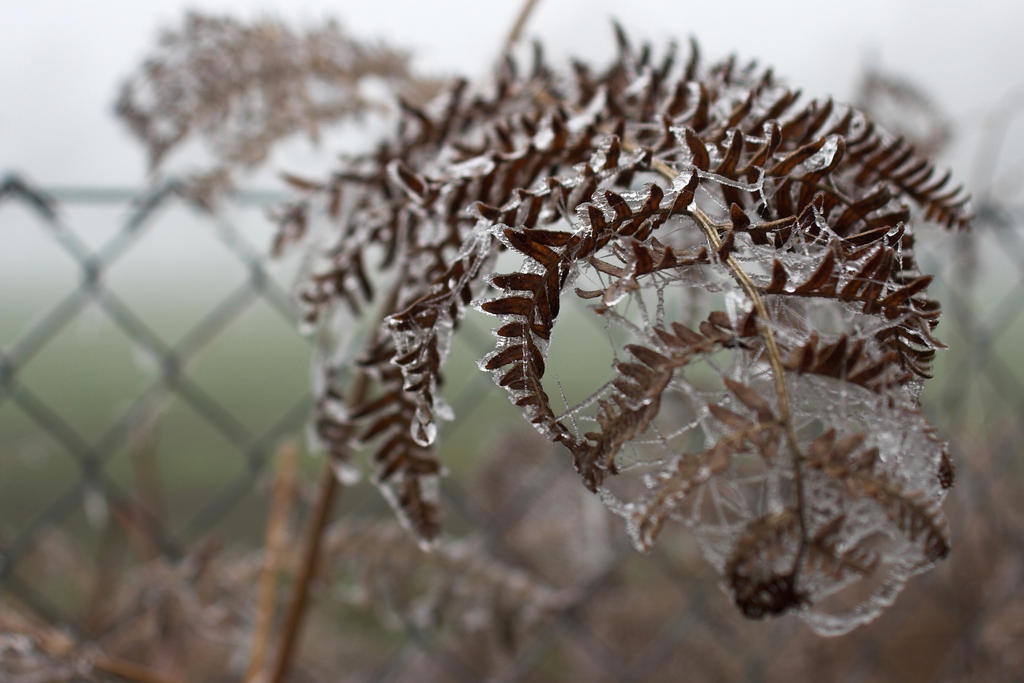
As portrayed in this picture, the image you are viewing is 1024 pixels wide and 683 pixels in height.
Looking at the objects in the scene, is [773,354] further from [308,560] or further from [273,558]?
[273,558]

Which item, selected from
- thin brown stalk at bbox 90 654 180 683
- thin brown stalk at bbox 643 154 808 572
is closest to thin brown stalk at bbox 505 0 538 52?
thin brown stalk at bbox 643 154 808 572

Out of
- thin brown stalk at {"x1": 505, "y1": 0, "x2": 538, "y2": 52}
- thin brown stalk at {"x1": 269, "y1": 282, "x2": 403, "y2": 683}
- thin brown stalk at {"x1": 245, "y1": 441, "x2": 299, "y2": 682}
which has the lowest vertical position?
thin brown stalk at {"x1": 245, "y1": 441, "x2": 299, "y2": 682}

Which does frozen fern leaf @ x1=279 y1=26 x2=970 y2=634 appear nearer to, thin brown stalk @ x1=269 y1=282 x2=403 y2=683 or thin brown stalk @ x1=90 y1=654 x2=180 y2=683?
thin brown stalk @ x1=269 y1=282 x2=403 y2=683

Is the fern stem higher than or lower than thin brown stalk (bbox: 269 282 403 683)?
higher

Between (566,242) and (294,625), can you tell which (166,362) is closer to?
(294,625)

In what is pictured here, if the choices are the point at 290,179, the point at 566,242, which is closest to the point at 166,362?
the point at 290,179

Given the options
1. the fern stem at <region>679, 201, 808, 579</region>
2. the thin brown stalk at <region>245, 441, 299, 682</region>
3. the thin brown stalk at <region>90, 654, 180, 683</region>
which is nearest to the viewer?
the fern stem at <region>679, 201, 808, 579</region>

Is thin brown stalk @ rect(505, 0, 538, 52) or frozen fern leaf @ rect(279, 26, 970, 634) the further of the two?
thin brown stalk @ rect(505, 0, 538, 52)

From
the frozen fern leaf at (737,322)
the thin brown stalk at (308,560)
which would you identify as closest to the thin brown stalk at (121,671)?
the thin brown stalk at (308,560)

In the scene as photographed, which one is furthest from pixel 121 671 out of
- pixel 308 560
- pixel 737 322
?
pixel 737 322
